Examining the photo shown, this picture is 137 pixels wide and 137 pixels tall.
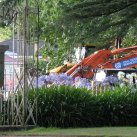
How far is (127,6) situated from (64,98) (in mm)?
3078

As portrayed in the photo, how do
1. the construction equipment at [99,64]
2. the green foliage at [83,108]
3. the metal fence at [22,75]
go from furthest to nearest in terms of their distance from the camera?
the construction equipment at [99,64] → the green foliage at [83,108] → the metal fence at [22,75]

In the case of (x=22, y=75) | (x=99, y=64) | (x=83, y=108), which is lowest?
(x=83, y=108)

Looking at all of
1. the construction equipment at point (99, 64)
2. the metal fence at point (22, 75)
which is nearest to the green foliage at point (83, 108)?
the metal fence at point (22, 75)

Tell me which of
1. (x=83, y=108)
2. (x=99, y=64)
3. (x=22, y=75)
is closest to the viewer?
(x=22, y=75)

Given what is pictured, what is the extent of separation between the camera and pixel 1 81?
7816mm

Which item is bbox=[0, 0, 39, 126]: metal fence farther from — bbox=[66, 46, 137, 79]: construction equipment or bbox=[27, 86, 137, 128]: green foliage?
bbox=[66, 46, 137, 79]: construction equipment

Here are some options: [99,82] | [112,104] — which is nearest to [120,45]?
[99,82]

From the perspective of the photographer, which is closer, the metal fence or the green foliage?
the metal fence

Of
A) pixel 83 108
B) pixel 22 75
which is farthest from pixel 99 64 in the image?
pixel 22 75

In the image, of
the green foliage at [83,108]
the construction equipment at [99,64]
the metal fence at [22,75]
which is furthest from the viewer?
the construction equipment at [99,64]

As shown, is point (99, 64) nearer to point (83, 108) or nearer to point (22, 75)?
point (83, 108)

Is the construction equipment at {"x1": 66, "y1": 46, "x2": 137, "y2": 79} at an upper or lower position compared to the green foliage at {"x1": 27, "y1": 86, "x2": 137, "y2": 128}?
upper

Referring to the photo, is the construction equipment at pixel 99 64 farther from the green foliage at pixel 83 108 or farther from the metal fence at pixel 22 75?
the metal fence at pixel 22 75

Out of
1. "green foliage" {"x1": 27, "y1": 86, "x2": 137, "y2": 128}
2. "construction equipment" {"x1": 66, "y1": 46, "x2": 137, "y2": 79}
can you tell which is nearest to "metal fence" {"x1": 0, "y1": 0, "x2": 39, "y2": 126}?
"green foliage" {"x1": 27, "y1": 86, "x2": 137, "y2": 128}
